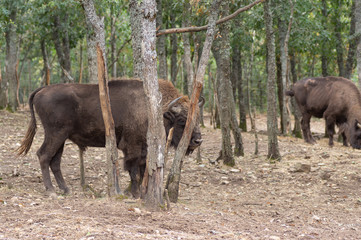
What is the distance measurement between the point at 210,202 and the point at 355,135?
834 centimetres

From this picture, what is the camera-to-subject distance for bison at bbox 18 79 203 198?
7.36m

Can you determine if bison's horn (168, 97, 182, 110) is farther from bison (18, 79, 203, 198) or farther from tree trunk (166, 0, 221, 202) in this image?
tree trunk (166, 0, 221, 202)

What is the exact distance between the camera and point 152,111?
5.67 metres

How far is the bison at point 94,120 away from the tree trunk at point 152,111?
166 cm

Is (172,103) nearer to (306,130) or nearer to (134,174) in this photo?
(134,174)

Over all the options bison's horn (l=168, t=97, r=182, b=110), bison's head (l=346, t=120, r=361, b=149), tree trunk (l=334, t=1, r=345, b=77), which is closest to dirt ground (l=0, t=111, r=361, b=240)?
bison's horn (l=168, t=97, r=182, b=110)

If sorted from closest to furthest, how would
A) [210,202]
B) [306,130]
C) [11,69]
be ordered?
[210,202]
[306,130]
[11,69]

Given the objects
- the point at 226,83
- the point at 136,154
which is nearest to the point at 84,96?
the point at 136,154

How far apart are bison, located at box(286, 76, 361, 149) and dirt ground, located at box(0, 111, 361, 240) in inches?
97.2

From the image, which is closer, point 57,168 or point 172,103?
point 172,103

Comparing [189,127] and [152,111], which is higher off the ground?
[152,111]

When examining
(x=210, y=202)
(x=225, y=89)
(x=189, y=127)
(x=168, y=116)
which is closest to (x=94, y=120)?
(x=168, y=116)

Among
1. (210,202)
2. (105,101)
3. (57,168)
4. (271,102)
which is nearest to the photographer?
(105,101)

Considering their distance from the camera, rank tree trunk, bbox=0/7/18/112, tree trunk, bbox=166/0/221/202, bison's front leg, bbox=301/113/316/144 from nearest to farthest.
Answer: tree trunk, bbox=166/0/221/202, bison's front leg, bbox=301/113/316/144, tree trunk, bbox=0/7/18/112
